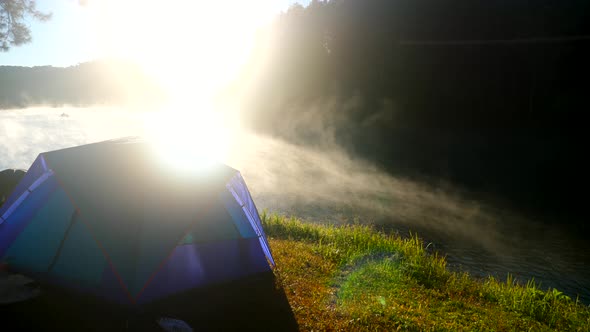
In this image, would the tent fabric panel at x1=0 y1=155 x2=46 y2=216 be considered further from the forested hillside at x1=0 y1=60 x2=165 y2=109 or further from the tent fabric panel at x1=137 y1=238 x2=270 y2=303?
the forested hillside at x1=0 y1=60 x2=165 y2=109

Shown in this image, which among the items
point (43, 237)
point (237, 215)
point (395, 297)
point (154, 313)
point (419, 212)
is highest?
point (237, 215)

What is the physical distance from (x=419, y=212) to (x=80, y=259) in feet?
71.9

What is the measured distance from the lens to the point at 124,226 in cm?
655

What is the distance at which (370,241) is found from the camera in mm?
12430

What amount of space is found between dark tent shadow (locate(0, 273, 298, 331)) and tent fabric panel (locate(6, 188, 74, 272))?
590mm

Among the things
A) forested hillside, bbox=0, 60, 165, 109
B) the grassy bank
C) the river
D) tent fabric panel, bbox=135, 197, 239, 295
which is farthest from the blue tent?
forested hillside, bbox=0, 60, 165, 109

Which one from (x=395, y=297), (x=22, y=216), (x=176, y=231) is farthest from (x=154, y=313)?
(x=395, y=297)

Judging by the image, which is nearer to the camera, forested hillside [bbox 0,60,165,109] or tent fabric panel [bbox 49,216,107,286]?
tent fabric panel [bbox 49,216,107,286]

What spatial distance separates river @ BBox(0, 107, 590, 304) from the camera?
1633 cm

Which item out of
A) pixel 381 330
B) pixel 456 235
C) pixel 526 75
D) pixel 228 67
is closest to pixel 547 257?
pixel 456 235

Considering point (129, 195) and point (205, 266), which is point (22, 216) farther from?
point (205, 266)

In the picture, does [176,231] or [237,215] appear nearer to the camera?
[176,231]

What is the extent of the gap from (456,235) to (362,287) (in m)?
14.1

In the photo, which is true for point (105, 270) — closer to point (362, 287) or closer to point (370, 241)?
point (362, 287)
